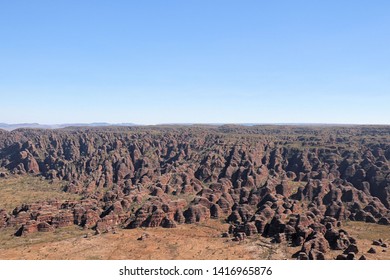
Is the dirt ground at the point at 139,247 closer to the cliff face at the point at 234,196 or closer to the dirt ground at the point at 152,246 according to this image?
the dirt ground at the point at 152,246

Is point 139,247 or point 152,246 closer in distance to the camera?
point 139,247

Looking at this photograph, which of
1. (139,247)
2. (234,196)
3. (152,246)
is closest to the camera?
(139,247)

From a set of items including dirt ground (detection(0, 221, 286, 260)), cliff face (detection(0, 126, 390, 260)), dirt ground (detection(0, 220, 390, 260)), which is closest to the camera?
dirt ground (detection(0, 220, 390, 260))

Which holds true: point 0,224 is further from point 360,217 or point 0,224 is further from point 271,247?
point 360,217

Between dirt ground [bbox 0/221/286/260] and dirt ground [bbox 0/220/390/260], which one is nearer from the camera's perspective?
dirt ground [bbox 0/220/390/260]

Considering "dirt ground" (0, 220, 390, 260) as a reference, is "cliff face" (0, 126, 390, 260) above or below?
above

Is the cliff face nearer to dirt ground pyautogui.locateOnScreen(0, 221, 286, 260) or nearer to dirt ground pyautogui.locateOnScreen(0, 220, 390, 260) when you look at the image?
dirt ground pyautogui.locateOnScreen(0, 220, 390, 260)

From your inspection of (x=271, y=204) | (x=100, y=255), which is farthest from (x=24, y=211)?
(x=271, y=204)

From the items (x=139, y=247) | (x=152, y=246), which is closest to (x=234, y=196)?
(x=152, y=246)

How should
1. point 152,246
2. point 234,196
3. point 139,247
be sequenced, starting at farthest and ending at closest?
1. point 234,196
2. point 152,246
3. point 139,247

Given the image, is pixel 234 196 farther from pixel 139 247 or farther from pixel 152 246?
pixel 139 247

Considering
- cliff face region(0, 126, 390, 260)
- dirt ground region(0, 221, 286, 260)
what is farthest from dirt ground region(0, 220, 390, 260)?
cliff face region(0, 126, 390, 260)

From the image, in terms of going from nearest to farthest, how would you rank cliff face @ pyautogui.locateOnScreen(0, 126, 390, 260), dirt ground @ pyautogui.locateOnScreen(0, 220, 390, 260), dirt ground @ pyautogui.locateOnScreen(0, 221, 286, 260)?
dirt ground @ pyautogui.locateOnScreen(0, 220, 390, 260) < dirt ground @ pyautogui.locateOnScreen(0, 221, 286, 260) < cliff face @ pyautogui.locateOnScreen(0, 126, 390, 260)
